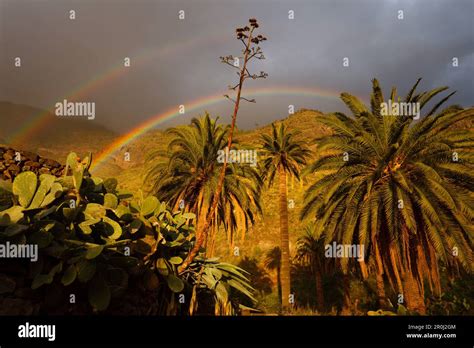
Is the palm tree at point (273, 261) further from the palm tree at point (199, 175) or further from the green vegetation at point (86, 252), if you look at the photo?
the green vegetation at point (86, 252)

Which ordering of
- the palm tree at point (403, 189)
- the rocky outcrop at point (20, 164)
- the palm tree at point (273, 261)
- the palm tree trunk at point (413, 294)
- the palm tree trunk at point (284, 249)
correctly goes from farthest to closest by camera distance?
the palm tree at point (273, 261) < the palm tree trunk at point (284, 249) < the palm tree trunk at point (413, 294) < the palm tree at point (403, 189) < the rocky outcrop at point (20, 164)

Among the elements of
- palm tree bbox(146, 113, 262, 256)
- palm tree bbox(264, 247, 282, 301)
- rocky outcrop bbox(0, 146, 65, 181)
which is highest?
palm tree bbox(146, 113, 262, 256)

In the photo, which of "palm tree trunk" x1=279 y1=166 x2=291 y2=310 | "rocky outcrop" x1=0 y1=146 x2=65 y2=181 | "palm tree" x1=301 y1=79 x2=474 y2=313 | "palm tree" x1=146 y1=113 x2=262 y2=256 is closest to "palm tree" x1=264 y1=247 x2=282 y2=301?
"palm tree trunk" x1=279 y1=166 x2=291 y2=310

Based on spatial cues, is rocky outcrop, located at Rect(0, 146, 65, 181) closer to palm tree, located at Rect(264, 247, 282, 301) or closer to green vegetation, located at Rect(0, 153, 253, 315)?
green vegetation, located at Rect(0, 153, 253, 315)

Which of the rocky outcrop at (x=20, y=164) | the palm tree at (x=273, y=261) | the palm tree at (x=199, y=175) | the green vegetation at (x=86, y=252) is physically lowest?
the palm tree at (x=273, y=261)

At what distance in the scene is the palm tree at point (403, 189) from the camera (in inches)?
497

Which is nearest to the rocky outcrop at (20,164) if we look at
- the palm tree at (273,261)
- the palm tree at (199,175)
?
the palm tree at (199,175)

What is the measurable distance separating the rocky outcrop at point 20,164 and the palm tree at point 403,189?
10.7m

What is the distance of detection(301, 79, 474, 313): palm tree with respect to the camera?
12.6 meters

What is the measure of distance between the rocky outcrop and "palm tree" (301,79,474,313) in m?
10.7

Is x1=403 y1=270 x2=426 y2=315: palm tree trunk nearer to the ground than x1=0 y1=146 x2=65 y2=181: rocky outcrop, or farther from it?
nearer to the ground

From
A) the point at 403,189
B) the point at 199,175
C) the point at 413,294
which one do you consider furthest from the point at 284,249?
the point at 403,189

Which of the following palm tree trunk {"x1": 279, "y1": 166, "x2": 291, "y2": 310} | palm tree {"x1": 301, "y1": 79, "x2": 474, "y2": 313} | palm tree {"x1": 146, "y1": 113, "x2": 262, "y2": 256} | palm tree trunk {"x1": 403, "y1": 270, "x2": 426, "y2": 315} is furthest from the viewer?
palm tree trunk {"x1": 279, "y1": 166, "x2": 291, "y2": 310}

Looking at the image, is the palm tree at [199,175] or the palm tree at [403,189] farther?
the palm tree at [199,175]
